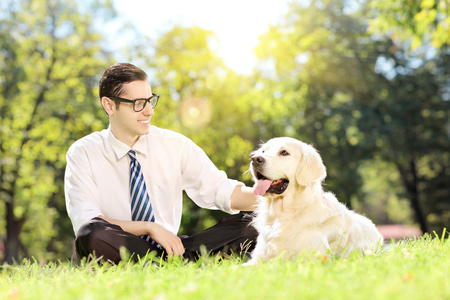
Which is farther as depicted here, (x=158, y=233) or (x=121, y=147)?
(x=121, y=147)

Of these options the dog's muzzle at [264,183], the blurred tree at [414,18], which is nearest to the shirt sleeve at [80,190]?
the dog's muzzle at [264,183]

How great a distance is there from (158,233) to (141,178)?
2.72 feet

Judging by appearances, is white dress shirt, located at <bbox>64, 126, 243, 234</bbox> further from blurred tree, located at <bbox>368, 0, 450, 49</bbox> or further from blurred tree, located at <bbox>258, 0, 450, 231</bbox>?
blurred tree, located at <bbox>258, 0, 450, 231</bbox>

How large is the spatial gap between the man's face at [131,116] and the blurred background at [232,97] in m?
14.2

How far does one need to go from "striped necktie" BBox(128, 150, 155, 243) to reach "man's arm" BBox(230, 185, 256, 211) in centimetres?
81

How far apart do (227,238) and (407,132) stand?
63.5 ft

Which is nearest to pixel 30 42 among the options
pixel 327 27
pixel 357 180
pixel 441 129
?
pixel 327 27

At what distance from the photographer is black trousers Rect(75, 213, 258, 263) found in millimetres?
3807

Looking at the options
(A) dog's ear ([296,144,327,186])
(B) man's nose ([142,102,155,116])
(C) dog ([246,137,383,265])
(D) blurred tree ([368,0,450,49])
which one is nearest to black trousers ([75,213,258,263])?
(C) dog ([246,137,383,265])

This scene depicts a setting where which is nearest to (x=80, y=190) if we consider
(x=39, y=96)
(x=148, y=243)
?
(x=148, y=243)

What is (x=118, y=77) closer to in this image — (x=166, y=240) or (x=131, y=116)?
(x=131, y=116)

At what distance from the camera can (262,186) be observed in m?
3.95

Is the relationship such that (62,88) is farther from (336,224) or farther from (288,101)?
(336,224)

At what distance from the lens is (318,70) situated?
2342 centimetres
